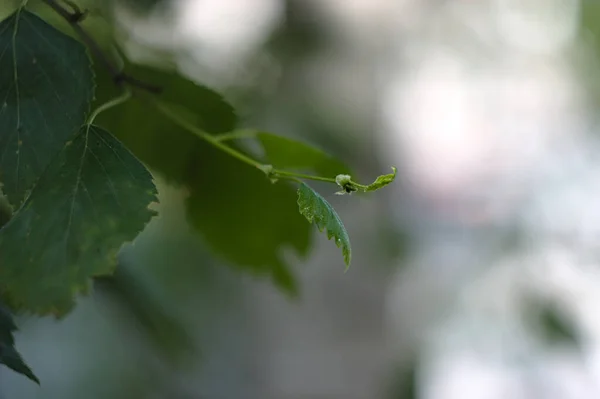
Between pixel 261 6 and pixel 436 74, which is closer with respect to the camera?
pixel 261 6

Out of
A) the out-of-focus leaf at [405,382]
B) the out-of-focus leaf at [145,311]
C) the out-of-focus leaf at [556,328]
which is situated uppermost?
the out-of-focus leaf at [556,328]

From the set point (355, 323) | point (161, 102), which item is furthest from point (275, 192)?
point (355, 323)

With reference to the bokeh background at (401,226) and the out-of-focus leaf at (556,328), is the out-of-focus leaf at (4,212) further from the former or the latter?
the out-of-focus leaf at (556,328)

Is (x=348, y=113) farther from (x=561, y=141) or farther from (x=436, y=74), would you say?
(x=561, y=141)

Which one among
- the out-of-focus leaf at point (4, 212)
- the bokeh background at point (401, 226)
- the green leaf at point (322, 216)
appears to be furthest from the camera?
the bokeh background at point (401, 226)

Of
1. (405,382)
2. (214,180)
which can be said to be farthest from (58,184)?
(405,382)

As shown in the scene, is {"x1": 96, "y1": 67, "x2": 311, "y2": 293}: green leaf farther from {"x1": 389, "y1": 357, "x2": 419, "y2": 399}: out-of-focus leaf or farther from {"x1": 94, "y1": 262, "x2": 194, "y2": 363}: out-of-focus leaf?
{"x1": 389, "y1": 357, "x2": 419, "y2": 399}: out-of-focus leaf

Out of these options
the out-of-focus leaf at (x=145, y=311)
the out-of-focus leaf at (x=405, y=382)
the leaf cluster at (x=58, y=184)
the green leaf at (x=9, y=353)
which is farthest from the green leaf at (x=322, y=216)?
the out-of-focus leaf at (x=405, y=382)
